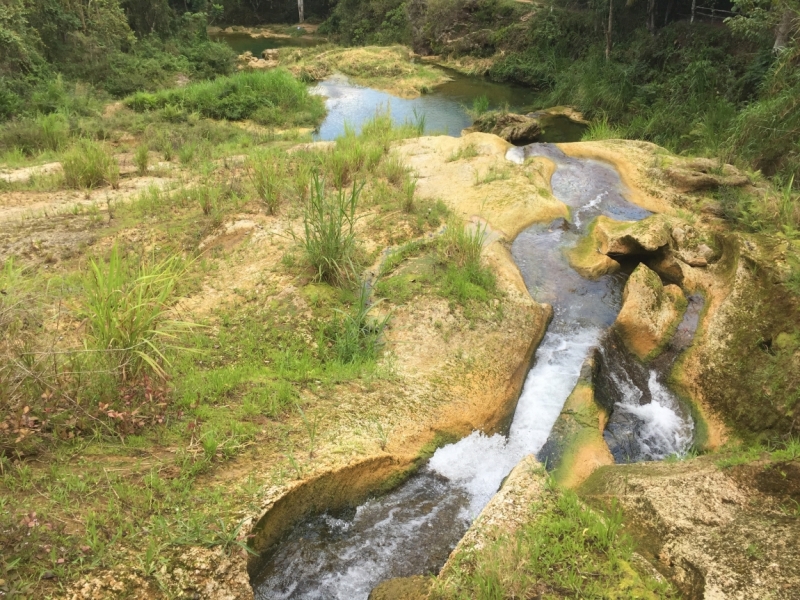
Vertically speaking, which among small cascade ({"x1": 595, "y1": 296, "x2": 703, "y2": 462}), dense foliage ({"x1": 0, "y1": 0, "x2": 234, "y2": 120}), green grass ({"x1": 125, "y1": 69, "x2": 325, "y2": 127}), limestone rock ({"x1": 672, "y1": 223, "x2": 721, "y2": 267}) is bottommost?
small cascade ({"x1": 595, "y1": 296, "x2": 703, "y2": 462})

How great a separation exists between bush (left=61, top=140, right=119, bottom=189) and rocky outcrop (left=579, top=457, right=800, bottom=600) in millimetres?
7991

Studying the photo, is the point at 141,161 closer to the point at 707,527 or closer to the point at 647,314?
the point at 647,314

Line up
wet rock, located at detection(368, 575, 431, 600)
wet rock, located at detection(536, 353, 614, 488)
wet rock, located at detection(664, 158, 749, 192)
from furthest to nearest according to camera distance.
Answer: wet rock, located at detection(664, 158, 749, 192), wet rock, located at detection(536, 353, 614, 488), wet rock, located at detection(368, 575, 431, 600)

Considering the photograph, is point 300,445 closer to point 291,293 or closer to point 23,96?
point 291,293

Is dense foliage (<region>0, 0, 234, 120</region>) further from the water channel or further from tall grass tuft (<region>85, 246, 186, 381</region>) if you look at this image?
the water channel

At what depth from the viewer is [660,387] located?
567 cm

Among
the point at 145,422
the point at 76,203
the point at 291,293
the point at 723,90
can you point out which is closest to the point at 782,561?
the point at 145,422

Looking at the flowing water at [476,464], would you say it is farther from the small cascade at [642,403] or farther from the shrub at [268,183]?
the shrub at [268,183]

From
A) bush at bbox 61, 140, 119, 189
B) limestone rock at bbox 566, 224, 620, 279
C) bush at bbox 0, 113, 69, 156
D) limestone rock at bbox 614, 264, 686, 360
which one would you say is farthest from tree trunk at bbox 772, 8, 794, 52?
bush at bbox 0, 113, 69, 156

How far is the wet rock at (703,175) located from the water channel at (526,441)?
3.15ft

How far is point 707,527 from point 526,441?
1.67m

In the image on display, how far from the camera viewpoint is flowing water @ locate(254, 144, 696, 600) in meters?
3.59

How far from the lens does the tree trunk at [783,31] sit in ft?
32.2

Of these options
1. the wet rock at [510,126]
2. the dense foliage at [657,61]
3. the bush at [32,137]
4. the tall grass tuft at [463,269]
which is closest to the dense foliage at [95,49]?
the bush at [32,137]
